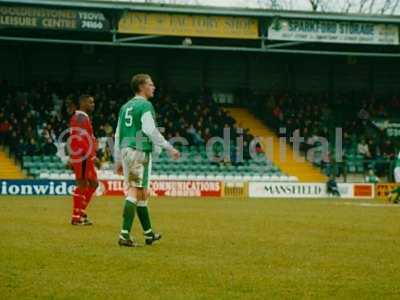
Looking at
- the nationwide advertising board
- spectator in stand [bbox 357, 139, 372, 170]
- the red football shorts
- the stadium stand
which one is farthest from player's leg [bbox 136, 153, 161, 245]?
spectator in stand [bbox 357, 139, 372, 170]

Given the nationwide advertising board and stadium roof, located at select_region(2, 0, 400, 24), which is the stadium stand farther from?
stadium roof, located at select_region(2, 0, 400, 24)

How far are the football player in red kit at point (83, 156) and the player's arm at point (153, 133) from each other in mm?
4232

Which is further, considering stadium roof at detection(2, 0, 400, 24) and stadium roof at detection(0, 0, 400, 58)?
stadium roof at detection(0, 0, 400, 58)

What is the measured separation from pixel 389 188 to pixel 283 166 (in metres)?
5.36

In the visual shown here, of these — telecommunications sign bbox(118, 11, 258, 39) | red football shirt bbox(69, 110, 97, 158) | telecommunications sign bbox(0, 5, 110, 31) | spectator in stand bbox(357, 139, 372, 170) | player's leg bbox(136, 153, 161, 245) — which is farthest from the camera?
spectator in stand bbox(357, 139, 372, 170)

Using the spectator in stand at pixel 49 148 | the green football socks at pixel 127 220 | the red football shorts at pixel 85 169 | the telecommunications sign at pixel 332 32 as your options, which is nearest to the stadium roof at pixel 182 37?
the telecommunications sign at pixel 332 32

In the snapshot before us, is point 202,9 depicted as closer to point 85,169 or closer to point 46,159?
point 46,159

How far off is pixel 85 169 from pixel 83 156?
0.24m

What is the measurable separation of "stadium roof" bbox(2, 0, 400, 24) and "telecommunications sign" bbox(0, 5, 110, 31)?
17.8 inches

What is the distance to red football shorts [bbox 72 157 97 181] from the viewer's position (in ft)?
53.7

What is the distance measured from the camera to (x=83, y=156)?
53.5 feet

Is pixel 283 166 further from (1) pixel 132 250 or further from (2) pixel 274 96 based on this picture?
(1) pixel 132 250

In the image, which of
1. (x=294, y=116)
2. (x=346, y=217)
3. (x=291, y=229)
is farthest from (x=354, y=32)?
(x=291, y=229)

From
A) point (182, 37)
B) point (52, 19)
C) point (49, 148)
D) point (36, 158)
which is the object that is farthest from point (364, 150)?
point (52, 19)
